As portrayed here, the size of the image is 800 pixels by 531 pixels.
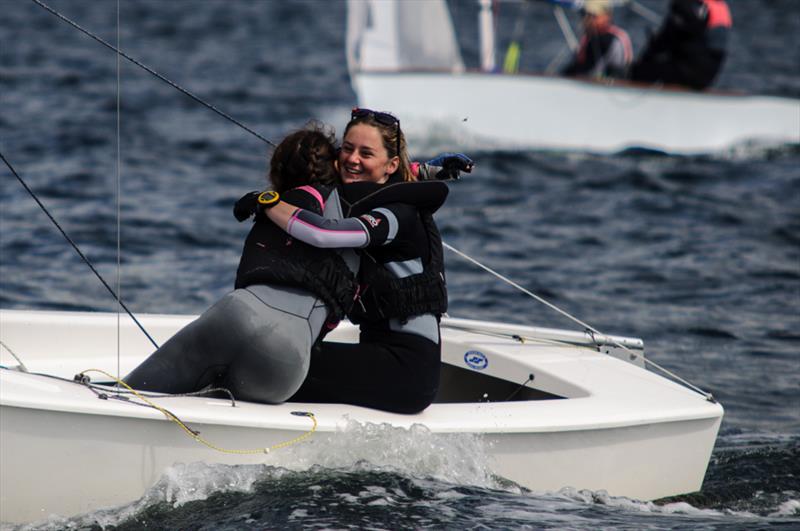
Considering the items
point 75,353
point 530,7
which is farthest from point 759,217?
point 530,7

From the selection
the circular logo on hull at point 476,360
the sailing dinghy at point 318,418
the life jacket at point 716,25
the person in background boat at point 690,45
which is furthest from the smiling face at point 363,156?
the life jacket at point 716,25

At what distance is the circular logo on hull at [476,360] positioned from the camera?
400 cm

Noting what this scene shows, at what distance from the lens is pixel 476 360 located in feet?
13.2

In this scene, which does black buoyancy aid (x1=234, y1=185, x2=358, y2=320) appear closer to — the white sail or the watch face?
the watch face

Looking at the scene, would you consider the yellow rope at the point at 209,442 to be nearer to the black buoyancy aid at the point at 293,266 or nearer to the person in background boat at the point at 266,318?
the person in background boat at the point at 266,318

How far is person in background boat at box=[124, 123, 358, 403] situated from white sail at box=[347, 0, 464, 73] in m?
7.36

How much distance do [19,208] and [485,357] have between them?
4.52m

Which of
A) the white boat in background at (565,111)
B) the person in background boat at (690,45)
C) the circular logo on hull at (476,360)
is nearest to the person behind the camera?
the circular logo on hull at (476,360)

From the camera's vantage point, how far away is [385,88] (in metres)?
10.2

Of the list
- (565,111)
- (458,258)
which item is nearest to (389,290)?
(458,258)

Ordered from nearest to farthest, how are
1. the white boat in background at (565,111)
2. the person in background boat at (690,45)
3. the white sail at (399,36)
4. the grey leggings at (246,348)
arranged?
the grey leggings at (246,348) < the person in background boat at (690,45) < the white boat in background at (565,111) < the white sail at (399,36)

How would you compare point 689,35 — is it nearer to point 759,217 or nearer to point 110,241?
point 759,217

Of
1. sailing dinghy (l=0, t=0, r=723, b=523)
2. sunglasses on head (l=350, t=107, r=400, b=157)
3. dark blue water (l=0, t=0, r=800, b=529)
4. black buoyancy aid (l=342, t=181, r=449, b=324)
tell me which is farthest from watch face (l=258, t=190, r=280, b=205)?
dark blue water (l=0, t=0, r=800, b=529)

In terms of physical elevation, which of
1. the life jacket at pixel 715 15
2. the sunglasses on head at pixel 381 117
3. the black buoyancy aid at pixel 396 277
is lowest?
the black buoyancy aid at pixel 396 277
